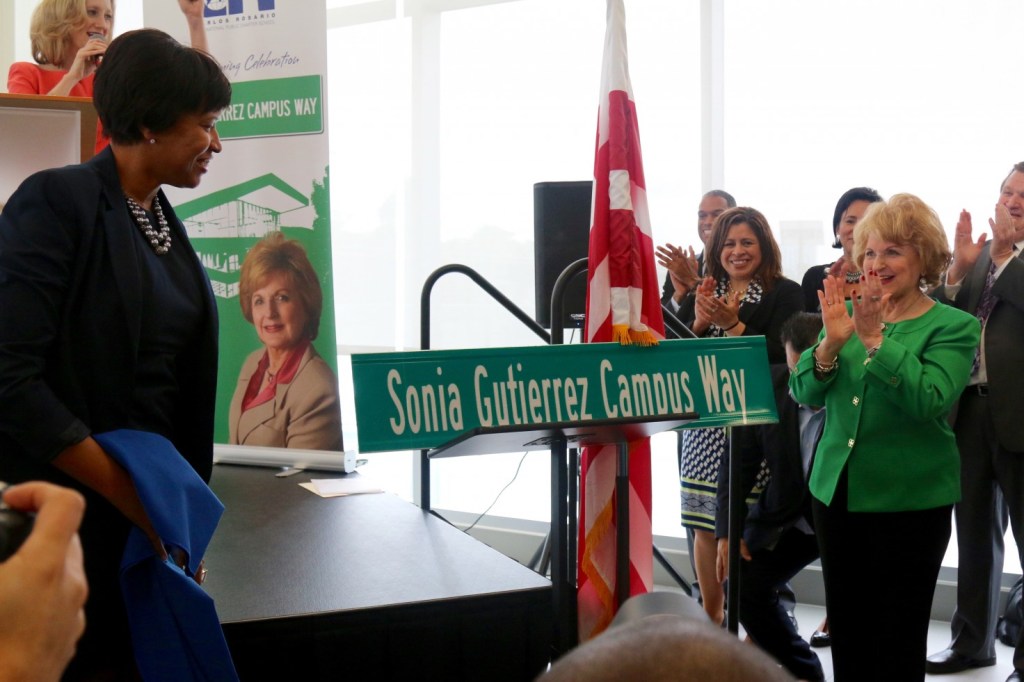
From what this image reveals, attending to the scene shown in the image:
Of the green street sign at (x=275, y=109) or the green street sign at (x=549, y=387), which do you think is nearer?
the green street sign at (x=549, y=387)

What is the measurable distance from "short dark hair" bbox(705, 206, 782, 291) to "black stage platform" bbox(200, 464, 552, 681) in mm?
1679

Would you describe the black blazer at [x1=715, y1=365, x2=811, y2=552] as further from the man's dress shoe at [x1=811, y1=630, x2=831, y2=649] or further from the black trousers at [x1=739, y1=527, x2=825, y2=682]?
the man's dress shoe at [x1=811, y1=630, x2=831, y2=649]

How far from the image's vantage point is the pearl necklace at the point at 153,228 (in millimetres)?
1626

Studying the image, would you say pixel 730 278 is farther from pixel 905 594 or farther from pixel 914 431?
pixel 905 594

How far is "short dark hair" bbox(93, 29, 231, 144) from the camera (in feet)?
5.16

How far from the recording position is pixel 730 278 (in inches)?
144

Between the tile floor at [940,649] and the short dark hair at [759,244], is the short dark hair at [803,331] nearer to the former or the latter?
the short dark hair at [759,244]

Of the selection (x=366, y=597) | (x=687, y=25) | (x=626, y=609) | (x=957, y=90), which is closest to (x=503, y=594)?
(x=366, y=597)

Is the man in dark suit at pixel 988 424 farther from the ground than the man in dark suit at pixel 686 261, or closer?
closer

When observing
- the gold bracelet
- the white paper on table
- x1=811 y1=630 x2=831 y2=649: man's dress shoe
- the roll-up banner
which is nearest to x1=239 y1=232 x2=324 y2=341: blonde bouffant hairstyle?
the roll-up banner

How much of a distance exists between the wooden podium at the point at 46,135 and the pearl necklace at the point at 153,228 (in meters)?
1.26

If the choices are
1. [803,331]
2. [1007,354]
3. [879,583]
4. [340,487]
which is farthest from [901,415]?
[340,487]

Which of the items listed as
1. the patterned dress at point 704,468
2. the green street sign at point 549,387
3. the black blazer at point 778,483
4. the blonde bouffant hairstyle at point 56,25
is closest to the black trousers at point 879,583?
the black blazer at point 778,483

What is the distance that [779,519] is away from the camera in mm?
3197
